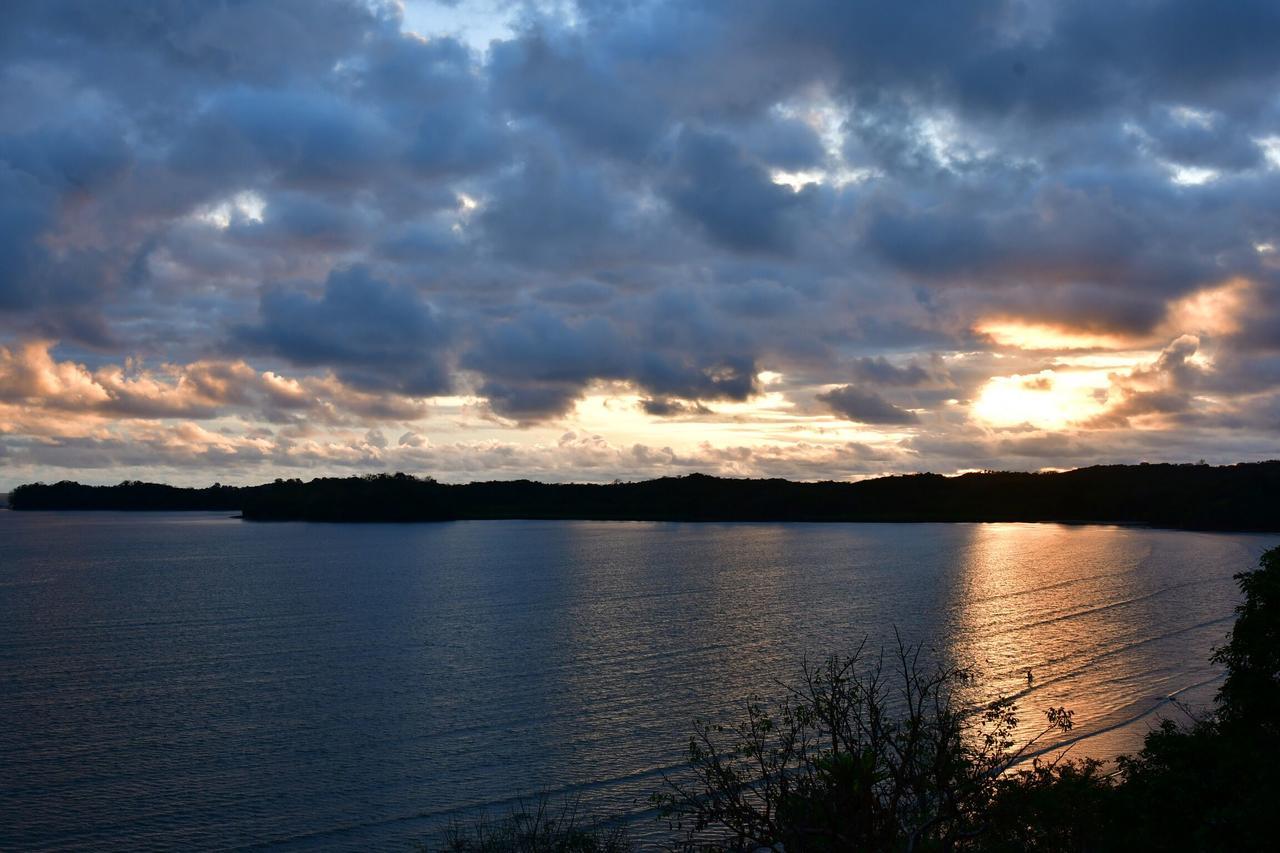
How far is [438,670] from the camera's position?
182 ft

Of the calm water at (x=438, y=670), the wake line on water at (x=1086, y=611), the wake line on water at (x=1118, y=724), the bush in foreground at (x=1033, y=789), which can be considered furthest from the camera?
the wake line on water at (x=1086, y=611)

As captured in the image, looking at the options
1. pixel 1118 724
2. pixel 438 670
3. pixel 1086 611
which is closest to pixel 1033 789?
pixel 1118 724

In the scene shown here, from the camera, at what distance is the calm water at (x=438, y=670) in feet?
111

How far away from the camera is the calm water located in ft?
111

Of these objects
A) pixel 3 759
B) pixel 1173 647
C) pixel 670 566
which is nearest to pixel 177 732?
pixel 3 759

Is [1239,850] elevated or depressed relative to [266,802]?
elevated

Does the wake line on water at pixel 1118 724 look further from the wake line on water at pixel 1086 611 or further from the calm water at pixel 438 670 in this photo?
the wake line on water at pixel 1086 611

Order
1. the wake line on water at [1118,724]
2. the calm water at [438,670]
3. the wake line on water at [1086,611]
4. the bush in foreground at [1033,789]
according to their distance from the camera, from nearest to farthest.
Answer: the bush in foreground at [1033,789] < the calm water at [438,670] < the wake line on water at [1118,724] < the wake line on water at [1086,611]

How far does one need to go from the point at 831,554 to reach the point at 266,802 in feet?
390

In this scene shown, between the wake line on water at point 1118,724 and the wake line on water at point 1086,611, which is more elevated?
the wake line on water at point 1086,611

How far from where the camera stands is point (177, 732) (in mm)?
41594

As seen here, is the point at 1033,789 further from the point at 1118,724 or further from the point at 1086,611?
the point at 1086,611

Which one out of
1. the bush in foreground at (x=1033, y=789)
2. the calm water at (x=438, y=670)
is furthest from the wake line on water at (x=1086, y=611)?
the bush in foreground at (x=1033, y=789)

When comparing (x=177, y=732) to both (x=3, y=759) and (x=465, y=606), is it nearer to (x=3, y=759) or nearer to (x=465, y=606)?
(x=3, y=759)
